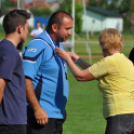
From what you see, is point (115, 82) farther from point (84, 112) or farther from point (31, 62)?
point (84, 112)

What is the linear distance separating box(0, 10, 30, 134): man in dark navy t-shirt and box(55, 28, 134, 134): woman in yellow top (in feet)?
2.61

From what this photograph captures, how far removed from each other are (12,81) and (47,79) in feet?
2.25

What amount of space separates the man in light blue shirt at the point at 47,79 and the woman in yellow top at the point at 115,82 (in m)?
0.40

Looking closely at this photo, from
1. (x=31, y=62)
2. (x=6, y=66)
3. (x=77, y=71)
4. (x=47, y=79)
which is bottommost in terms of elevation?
(x=47, y=79)

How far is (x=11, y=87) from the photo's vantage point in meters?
3.39

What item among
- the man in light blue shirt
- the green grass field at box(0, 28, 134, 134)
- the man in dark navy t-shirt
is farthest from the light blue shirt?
the green grass field at box(0, 28, 134, 134)

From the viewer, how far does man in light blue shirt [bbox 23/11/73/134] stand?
12.7ft

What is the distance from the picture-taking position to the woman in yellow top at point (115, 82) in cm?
376

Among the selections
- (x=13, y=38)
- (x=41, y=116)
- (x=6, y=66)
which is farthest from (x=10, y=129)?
(x=13, y=38)

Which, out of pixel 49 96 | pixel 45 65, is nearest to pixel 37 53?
pixel 45 65

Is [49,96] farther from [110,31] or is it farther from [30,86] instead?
[110,31]

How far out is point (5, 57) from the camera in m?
3.26

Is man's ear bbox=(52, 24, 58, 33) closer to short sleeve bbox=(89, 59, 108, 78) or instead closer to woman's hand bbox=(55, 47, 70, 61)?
woman's hand bbox=(55, 47, 70, 61)

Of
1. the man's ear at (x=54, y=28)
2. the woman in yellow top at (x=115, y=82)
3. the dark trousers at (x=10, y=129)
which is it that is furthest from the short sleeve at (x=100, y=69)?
the dark trousers at (x=10, y=129)
